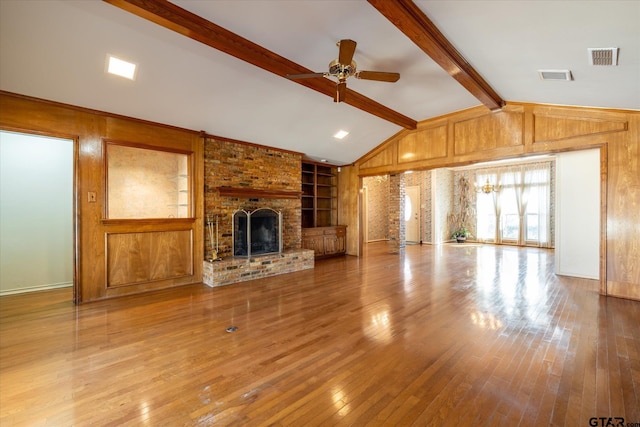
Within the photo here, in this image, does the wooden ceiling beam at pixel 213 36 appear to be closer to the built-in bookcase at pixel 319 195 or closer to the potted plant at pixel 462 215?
the built-in bookcase at pixel 319 195

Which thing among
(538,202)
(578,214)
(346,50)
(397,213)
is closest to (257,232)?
(346,50)

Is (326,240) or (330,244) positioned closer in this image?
(326,240)

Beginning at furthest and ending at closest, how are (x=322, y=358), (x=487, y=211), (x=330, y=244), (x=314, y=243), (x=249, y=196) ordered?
(x=487, y=211), (x=330, y=244), (x=314, y=243), (x=249, y=196), (x=322, y=358)

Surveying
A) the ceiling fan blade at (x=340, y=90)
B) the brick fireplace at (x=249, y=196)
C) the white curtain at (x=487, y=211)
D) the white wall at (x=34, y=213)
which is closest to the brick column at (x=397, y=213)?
Result: the white curtain at (x=487, y=211)

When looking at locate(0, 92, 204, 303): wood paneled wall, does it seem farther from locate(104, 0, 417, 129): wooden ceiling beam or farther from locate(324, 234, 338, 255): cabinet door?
locate(324, 234, 338, 255): cabinet door

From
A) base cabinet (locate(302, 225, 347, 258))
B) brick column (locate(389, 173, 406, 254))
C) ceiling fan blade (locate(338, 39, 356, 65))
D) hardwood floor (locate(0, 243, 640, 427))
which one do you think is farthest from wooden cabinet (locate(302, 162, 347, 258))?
ceiling fan blade (locate(338, 39, 356, 65))

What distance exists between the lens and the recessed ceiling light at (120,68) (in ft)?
10.5

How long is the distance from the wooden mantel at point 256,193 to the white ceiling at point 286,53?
1185 millimetres

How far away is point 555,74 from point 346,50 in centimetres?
279

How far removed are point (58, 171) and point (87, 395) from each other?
4.46m

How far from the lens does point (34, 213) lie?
4457mm

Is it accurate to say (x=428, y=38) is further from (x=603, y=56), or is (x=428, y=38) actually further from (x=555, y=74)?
(x=555, y=74)

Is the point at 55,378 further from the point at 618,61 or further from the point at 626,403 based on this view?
the point at 618,61

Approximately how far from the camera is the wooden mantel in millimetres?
5238
